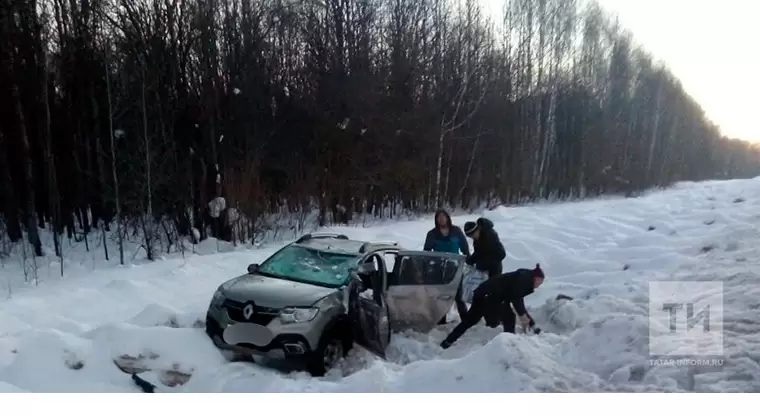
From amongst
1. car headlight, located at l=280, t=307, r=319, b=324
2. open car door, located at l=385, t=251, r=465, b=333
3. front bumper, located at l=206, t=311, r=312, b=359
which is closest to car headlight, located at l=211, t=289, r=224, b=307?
front bumper, located at l=206, t=311, r=312, b=359

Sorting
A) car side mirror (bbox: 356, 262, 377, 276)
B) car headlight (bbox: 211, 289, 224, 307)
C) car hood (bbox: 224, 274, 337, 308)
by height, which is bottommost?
car headlight (bbox: 211, 289, 224, 307)

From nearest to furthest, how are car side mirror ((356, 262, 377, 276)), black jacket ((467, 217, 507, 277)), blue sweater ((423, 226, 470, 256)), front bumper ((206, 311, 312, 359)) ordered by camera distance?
front bumper ((206, 311, 312, 359))
car side mirror ((356, 262, 377, 276))
black jacket ((467, 217, 507, 277))
blue sweater ((423, 226, 470, 256))

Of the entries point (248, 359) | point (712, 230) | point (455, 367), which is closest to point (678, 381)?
point (455, 367)

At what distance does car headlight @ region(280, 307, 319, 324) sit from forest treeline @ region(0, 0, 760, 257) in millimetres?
1521

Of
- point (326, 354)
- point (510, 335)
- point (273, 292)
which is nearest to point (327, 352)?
point (326, 354)

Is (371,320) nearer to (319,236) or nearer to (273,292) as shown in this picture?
(273,292)

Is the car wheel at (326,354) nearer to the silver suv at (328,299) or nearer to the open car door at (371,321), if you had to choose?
the silver suv at (328,299)

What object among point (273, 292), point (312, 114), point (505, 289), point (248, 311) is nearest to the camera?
point (248, 311)

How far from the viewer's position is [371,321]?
3.85 meters

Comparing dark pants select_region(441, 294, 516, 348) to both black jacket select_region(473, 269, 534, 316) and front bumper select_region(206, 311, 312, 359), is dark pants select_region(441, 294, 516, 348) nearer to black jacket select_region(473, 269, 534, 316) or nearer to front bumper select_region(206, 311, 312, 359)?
black jacket select_region(473, 269, 534, 316)

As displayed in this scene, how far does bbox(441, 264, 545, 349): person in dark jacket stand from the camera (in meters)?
3.98

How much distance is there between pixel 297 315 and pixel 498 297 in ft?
4.89
